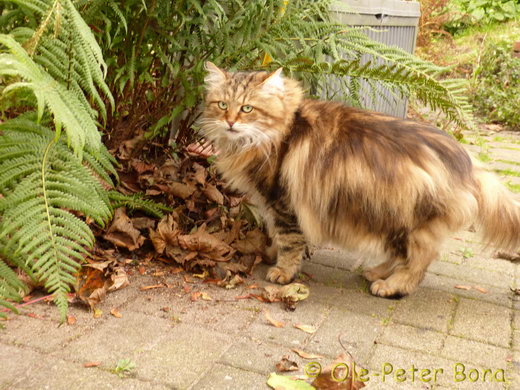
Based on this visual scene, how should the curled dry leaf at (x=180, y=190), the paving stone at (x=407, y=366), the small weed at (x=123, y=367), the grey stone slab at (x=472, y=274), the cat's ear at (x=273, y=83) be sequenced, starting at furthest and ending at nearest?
1. the curled dry leaf at (x=180, y=190)
2. the grey stone slab at (x=472, y=274)
3. the cat's ear at (x=273, y=83)
4. the paving stone at (x=407, y=366)
5. the small weed at (x=123, y=367)

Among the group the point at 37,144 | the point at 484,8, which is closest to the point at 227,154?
the point at 37,144

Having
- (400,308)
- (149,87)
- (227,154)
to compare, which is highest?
(149,87)

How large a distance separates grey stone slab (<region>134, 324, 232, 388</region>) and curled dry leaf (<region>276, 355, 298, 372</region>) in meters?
0.25

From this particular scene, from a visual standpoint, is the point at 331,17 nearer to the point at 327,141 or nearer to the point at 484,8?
the point at 327,141

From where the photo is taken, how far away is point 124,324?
8.87 ft

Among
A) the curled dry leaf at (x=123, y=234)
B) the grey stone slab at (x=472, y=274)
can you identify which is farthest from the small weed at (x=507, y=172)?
the curled dry leaf at (x=123, y=234)

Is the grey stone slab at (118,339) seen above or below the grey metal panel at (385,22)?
below

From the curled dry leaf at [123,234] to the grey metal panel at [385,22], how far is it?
216 cm

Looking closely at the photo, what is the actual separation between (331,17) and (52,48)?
244 centimetres

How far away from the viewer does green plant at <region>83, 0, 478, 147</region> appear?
10.8 feet

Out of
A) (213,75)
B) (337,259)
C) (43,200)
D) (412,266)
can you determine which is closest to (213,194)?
(213,75)

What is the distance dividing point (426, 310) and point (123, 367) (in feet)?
5.18

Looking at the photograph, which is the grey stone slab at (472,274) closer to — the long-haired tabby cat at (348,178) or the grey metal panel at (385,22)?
the long-haired tabby cat at (348,178)

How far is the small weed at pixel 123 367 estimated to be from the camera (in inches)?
90.5
